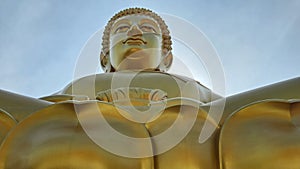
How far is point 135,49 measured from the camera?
3035 millimetres

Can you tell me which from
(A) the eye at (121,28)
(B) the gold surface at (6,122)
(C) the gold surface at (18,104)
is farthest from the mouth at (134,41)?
(B) the gold surface at (6,122)

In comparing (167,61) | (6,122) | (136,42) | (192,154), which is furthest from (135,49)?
(192,154)

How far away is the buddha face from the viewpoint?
305 cm

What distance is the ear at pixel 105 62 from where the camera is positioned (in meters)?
3.31

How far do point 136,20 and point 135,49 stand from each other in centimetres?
35

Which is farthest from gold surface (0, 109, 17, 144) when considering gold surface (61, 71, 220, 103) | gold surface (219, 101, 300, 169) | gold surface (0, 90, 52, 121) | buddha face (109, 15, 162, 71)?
buddha face (109, 15, 162, 71)

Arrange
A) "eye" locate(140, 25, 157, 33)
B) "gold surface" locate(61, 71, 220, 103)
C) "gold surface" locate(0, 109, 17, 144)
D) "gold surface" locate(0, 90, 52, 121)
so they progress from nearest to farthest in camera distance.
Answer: "gold surface" locate(0, 109, 17, 144) < "gold surface" locate(0, 90, 52, 121) < "gold surface" locate(61, 71, 220, 103) < "eye" locate(140, 25, 157, 33)

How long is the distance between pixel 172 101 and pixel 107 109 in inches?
11.0

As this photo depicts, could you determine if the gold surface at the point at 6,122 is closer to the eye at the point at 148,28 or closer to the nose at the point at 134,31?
the nose at the point at 134,31

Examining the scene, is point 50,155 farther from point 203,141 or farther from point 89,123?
point 203,141

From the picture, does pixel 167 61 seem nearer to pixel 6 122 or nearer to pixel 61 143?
pixel 6 122

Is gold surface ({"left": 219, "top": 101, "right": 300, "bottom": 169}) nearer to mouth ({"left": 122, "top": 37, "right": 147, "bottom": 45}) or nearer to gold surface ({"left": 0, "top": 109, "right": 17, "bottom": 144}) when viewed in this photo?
gold surface ({"left": 0, "top": 109, "right": 17, "bottom": 144})

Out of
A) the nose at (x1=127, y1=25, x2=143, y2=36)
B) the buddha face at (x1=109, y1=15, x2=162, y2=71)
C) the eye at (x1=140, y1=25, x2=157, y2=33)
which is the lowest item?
the buddha face at (x1=109, y1=15, x2=162, y2=71)

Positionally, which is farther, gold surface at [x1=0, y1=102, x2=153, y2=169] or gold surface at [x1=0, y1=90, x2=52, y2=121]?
gold surface at [x1=0, y1=90, x2=52, y2=121]
